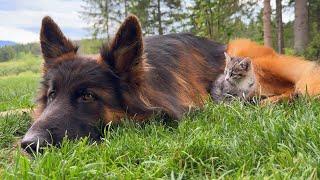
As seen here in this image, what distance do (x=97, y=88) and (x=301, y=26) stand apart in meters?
15.1

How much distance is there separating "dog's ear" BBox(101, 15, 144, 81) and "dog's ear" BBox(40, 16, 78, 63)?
0.53m

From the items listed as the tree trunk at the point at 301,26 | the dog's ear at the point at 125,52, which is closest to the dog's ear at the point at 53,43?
the dog's ear at the point at 125,52

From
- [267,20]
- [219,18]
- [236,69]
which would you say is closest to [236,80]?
[236,69]

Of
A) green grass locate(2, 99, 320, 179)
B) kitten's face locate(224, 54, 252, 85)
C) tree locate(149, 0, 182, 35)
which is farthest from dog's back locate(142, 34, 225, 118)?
tree locate(149, 0, 182, 35)

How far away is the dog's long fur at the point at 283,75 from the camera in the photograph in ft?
17.6

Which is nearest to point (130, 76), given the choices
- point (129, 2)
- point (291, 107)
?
point (291, 107)

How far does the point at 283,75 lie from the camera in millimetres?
6129

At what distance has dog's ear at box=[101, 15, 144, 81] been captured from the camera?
445cm

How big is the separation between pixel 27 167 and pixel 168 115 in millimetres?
2240

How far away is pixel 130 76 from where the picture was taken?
458 cm

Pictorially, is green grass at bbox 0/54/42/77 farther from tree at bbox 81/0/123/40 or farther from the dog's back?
the dog's back

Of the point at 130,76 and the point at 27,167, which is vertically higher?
the point at 130,76

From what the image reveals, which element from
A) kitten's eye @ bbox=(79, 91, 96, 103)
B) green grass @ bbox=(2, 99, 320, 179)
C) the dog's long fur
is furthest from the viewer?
the dog's long fur

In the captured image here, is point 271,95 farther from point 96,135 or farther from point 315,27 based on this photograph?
point 315,27
